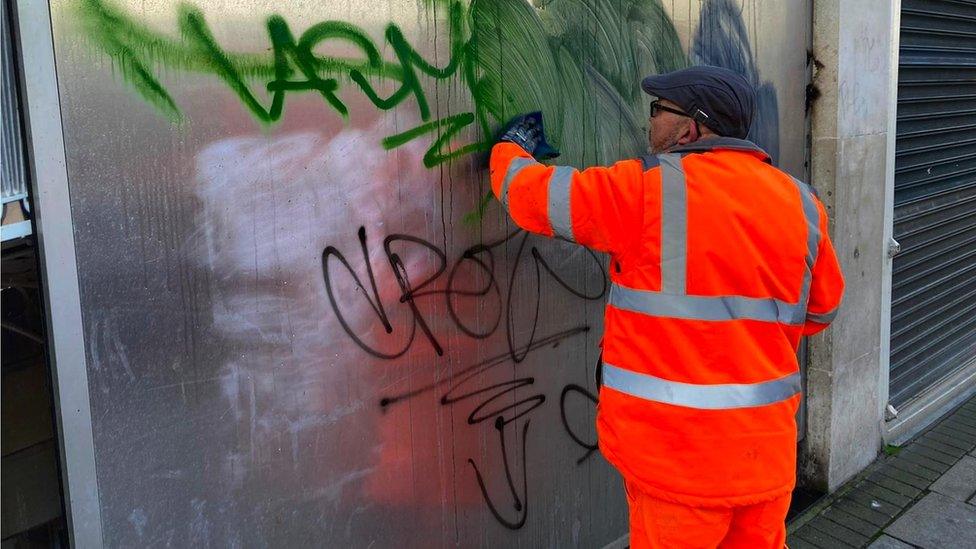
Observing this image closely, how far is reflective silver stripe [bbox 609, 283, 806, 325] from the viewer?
7.45ft

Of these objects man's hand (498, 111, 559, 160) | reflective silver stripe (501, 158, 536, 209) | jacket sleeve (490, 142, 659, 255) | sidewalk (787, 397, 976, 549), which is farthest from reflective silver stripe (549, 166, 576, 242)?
sidewalk (787, 397, 976, 549)

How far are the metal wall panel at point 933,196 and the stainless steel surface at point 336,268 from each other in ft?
7.90

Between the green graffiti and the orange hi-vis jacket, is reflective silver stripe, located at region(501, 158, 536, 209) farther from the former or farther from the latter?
the green graffiti

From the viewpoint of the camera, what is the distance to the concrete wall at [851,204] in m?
4.25

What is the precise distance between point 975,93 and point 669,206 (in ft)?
14.9

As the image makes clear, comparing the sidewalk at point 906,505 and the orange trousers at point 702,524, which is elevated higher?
the orange trousers at point 702,524

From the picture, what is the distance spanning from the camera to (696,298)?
2264mm

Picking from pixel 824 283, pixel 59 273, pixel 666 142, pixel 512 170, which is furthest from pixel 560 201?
pixel 59 273

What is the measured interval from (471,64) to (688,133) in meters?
0.72

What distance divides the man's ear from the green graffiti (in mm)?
633

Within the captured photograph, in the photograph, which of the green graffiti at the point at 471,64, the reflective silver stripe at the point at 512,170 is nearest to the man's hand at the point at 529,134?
the green graffiti at the point at 471,64

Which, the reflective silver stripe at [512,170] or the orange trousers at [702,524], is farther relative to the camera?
the reflective silver stripe at [512,170]

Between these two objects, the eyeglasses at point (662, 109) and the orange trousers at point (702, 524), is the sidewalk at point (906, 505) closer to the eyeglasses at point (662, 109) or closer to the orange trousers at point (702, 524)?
the orange trousers at point (702, 524)

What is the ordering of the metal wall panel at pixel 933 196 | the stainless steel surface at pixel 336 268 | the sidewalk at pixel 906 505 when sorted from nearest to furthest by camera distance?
the stainless steel surface at pixel 336 268 → the sidewalk at pixel 906 505 → the metal wall panel at pixel 933 196
